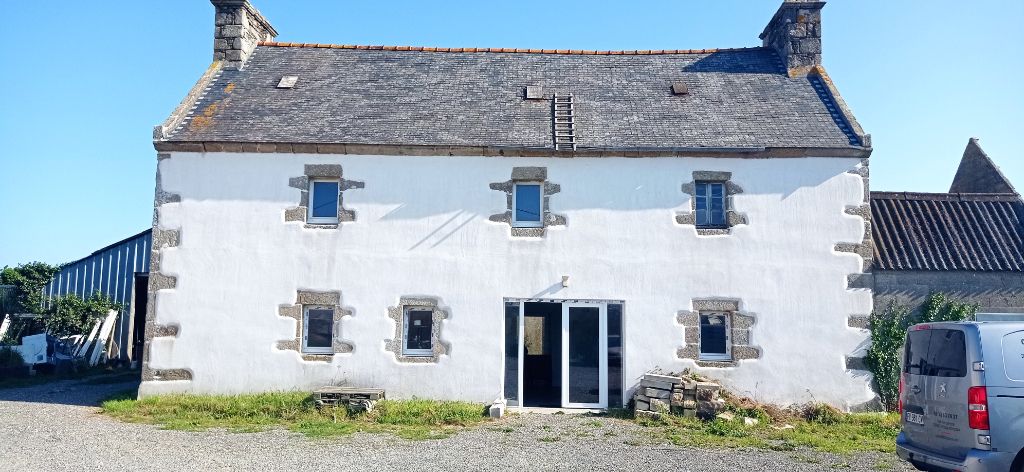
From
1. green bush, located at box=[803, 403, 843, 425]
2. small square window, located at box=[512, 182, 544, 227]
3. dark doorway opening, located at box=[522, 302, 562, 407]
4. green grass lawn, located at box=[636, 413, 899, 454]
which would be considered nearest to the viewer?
green grass lawn, located at box=[636, 413, 899, 454]

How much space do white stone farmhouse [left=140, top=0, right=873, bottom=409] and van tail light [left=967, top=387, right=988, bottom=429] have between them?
16.8 ft

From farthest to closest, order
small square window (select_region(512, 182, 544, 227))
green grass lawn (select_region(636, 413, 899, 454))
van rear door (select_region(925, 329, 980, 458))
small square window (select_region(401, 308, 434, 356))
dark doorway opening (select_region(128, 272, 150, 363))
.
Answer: dark doorway opening (select_region(128, 272, 150, 363)) < small square window (select_region(512, 182, 544, 227)) < small square window (select_region(401, 308, 434, 356)) < green grass lawn (select_region(636, 413, 899, 454)) < van rear door (select_region(925, 329, 980, 458))

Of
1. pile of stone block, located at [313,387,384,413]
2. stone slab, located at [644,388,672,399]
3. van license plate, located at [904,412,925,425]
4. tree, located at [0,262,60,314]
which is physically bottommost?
pile of stone block, located at [313,387,384,413]

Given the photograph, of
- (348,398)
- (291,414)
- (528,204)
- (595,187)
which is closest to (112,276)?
(291,414)

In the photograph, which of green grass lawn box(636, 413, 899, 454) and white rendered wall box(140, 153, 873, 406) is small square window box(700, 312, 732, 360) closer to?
white rendered wall box(140, 153, 873, 406)

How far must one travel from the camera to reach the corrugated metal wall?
663 inches

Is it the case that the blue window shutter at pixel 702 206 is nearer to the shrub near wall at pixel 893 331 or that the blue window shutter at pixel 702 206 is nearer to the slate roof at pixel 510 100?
the slate roof at pixel 510 100

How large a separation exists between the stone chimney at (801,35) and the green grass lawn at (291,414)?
8.90 meters

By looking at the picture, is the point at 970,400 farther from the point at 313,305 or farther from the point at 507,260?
the point at 313,305

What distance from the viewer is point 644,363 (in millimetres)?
11430

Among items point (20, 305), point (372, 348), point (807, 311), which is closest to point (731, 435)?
point (807, 311)

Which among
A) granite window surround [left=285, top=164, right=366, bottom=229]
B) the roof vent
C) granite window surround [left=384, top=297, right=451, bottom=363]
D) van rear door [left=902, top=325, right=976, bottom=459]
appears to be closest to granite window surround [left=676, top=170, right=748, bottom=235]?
granite window surround [left=384, top=297, right=451, bottom=363]

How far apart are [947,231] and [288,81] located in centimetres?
1210

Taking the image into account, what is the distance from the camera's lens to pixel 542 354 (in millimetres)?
11852
